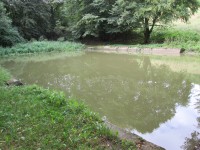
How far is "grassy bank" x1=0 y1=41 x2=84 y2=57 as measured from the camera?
2042 centimetres

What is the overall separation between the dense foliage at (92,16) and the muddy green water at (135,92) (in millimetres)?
7090

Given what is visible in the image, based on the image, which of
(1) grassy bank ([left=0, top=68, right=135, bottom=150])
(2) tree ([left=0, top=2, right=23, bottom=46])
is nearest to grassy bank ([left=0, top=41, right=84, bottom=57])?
(2) tree ([left=0, top=2, right=23, bottom=46])

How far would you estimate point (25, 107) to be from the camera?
591 centimetres

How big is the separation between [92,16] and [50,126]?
64.7 feet

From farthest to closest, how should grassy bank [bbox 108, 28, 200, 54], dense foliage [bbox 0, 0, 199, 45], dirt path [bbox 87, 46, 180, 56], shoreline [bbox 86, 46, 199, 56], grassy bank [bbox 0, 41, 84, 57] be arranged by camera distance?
dense foliage [bbox 0, 0, 199, 45] < grassy bank [bbox 0, 41, 84, 57] < grassy bank [bbox 108, 28, 200, 54] < dirt path [bbox 87, 46, 180, 56] < shoreline [bbox 86, 46, 199, 56]

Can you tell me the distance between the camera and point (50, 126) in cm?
490

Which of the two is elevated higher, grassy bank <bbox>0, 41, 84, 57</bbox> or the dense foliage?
the dense foliage

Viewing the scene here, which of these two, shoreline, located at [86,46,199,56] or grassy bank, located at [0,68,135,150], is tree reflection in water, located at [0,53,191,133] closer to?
grassy bank, located at [0,68,135,150]

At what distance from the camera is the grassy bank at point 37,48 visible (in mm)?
20422

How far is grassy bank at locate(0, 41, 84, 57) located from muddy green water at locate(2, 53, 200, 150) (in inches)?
199

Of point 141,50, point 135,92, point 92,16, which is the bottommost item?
point 135,92

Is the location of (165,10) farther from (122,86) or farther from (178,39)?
(122,86)

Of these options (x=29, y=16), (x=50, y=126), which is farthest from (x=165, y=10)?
(x=50, y=126)

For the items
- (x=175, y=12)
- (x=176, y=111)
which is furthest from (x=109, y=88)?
(x=175, y=12)
